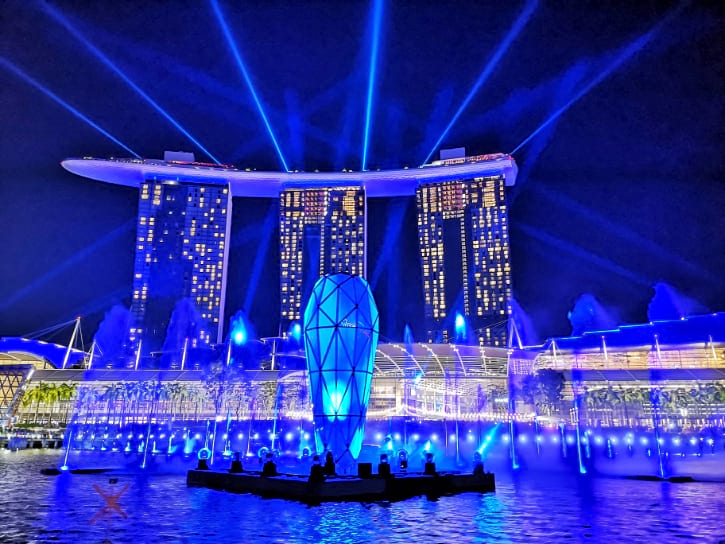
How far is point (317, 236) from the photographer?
137m

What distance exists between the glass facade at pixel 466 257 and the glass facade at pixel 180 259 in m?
47.5

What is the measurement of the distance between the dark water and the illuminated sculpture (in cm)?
810

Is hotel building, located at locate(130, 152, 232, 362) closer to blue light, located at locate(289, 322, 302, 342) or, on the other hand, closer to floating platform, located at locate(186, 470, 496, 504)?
blue light, located at locate(289, 322, 302, 342)

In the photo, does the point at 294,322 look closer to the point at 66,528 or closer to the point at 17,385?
the point at 17,385

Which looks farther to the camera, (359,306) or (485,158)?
(485,158)

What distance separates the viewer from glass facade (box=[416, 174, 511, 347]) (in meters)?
124

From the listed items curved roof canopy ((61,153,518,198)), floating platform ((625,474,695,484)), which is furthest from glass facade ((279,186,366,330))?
floating platform ((625,474,695,484))

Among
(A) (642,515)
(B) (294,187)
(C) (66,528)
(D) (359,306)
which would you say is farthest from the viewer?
(B) (294,187)

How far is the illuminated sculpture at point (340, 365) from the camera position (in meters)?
30.2

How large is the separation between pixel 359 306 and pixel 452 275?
3962 inches

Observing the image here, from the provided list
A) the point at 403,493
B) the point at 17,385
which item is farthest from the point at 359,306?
the point at 17,385

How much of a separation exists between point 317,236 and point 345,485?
4595 inches

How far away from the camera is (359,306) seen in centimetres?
3106

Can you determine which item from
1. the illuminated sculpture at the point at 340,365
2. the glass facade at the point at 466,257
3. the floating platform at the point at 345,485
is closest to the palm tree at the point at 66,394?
the glass facade at the point at 466,257
